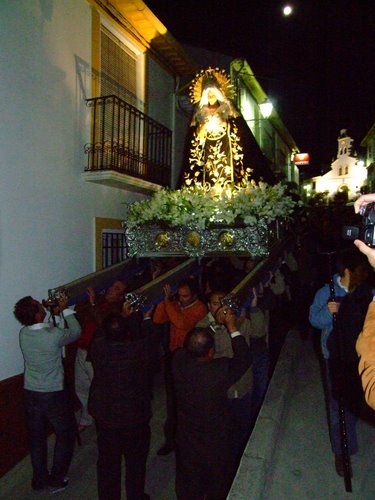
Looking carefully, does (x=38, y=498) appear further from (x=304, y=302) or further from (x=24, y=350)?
(x=304, y=302)

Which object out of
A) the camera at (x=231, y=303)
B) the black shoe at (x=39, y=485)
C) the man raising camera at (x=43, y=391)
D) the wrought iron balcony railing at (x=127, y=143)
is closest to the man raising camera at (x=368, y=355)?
the camera at (x=231, y=303)

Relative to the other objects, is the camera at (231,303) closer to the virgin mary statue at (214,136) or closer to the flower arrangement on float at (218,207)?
the flower arrangement on float at (218,207)

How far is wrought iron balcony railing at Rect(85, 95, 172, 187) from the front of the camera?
6516 mm

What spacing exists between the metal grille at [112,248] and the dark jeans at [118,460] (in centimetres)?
373

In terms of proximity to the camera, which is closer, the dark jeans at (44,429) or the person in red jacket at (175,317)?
the dark jeans at (44,429)

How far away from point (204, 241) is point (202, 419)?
239cm

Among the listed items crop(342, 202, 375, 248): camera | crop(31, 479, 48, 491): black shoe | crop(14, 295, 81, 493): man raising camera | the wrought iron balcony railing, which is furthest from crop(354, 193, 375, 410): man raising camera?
the wrought iron balcony railing

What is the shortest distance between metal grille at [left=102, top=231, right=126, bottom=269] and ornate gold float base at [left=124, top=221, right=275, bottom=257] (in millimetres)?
1848

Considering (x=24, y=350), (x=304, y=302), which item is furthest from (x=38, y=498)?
(x=304, y=302)

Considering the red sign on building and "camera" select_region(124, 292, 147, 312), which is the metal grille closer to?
"camera" select_region(124, 292, 147, 312)

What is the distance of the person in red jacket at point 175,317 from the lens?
4480 mm

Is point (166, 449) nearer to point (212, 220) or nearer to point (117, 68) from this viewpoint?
point (212, 220)

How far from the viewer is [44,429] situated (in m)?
4.05

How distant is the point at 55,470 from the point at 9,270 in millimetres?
2262
